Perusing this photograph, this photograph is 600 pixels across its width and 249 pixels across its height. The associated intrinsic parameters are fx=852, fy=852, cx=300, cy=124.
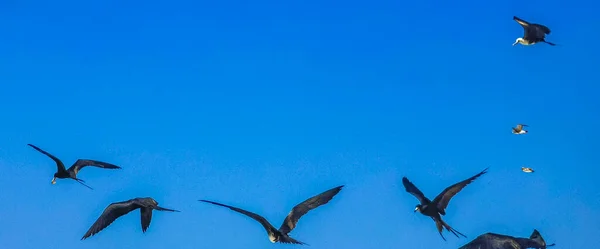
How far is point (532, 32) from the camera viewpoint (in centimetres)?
3356

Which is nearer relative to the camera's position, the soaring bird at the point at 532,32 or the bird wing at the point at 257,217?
the bird wing at the point at 257,217

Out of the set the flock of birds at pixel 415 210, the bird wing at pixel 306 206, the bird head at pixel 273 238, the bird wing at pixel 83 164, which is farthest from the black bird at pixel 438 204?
the bird wing at pixel 83 164

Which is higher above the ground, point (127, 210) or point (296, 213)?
point (296, 213)

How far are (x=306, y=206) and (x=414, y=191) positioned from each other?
425 cm

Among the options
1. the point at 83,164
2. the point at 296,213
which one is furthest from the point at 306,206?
the point at 83,164

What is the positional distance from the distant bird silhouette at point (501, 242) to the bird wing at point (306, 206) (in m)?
5.26

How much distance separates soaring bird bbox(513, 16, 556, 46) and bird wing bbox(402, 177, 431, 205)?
7.47m

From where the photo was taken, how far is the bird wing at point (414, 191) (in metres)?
31.8

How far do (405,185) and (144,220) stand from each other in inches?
391

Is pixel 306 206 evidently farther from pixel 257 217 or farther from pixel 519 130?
pixel 519 130

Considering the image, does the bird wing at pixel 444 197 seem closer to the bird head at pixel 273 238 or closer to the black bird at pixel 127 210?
the bird head at pixel 273 238

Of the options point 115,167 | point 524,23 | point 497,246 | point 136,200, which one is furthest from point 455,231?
point 115,167

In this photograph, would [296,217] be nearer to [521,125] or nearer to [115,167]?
[115,167]

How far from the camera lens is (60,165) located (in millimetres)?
35281
